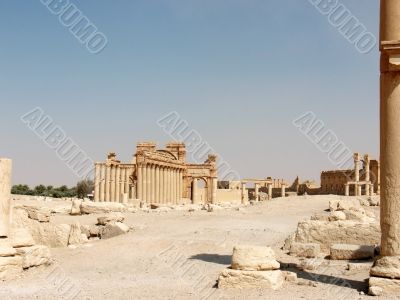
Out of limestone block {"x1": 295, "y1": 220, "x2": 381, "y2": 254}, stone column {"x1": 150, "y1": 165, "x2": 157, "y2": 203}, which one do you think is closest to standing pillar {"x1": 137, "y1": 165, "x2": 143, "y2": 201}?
stone column {"x1": 150, "y1": 165, "x2": 157, "y2": 203}

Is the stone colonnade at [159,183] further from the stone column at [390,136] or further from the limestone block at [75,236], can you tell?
the stone column at [390,136]

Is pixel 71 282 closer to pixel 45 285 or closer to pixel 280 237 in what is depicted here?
pixel 45 285

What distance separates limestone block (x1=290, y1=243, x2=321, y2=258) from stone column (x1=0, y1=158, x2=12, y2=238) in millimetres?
6368

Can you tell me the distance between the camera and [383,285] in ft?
23.6

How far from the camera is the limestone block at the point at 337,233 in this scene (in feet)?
38.1

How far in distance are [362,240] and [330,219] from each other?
1988 millimetres

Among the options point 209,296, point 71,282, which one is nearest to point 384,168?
point 209,296

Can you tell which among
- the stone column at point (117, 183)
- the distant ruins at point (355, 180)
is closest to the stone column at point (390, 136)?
the stone column at point (117, 183)

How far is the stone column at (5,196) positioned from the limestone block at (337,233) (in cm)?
677

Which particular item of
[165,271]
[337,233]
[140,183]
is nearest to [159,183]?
[140,183]

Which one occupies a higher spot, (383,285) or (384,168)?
(384,168)

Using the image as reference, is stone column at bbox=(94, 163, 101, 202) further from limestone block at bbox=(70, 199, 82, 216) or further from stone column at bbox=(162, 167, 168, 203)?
limestone block at bbox=(70, 199, 82, 216)

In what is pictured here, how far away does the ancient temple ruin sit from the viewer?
1481 inches

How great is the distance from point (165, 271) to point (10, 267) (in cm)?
301
